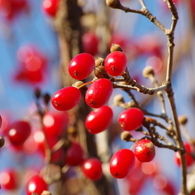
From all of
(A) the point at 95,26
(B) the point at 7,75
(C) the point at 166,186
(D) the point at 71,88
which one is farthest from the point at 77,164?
(B) the point at 7,75

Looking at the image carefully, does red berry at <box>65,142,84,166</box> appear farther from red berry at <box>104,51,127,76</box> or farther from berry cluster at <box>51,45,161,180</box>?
red berry at <box>104,51,127,76</box>

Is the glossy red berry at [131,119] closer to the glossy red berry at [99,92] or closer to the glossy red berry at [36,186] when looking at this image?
the glossy red berry at [99,92]

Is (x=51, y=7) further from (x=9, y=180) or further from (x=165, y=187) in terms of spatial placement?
(x=165, y=187)

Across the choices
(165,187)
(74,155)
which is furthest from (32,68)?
(74,155)

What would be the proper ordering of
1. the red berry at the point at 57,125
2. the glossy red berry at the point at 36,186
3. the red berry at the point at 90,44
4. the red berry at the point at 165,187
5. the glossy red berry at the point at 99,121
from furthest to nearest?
the red berry at the point at 165,187, the red berry at the point at 90,44, the red berry at the point at 57,125, the glossy red berry at the point at 36,186, the glossy red berry at the point at 99,121

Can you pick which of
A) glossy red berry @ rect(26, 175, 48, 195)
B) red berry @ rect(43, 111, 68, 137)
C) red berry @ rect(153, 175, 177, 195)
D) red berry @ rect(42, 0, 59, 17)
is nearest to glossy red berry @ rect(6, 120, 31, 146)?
glossy red berry @ rect(26, 175, 48, 195)

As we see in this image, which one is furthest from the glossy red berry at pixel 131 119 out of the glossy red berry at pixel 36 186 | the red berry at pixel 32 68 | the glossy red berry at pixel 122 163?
the red berry at pixel 32 68
